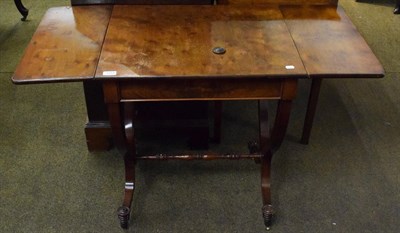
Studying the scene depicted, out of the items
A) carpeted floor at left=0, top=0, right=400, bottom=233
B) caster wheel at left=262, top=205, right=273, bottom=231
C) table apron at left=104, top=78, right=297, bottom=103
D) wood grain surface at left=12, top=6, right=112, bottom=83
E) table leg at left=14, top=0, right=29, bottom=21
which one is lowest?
carpeted floor at left=0, top=0, right=400, bottom=233

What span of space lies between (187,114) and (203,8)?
509 millimetres

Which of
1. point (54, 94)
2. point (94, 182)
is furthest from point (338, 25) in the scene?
point (54, 94)

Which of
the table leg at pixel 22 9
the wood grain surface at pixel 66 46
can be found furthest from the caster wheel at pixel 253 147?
the table leg at pixel 22 9

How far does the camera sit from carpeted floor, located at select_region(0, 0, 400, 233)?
165 cm

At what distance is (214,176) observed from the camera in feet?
6.05

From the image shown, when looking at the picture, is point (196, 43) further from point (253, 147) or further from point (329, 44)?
point (253, 147)

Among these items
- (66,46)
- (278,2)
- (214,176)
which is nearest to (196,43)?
(66,46)

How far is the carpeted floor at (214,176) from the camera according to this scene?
1.65 m

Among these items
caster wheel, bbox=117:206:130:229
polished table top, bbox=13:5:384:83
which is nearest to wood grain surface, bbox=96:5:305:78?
polished table top, bbox=13:5:384:83

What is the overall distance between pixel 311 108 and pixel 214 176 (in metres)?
0.53

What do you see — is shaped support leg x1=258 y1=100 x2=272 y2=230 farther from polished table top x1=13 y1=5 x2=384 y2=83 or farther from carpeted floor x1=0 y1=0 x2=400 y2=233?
polished table top x1=13 y1=5 x2=384 y2=83

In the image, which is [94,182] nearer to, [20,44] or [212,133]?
[212,133]

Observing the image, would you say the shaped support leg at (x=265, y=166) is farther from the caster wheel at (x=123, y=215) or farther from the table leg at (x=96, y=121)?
the table leg at (x=96, y=121)

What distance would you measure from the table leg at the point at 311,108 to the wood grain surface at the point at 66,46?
0.90m
